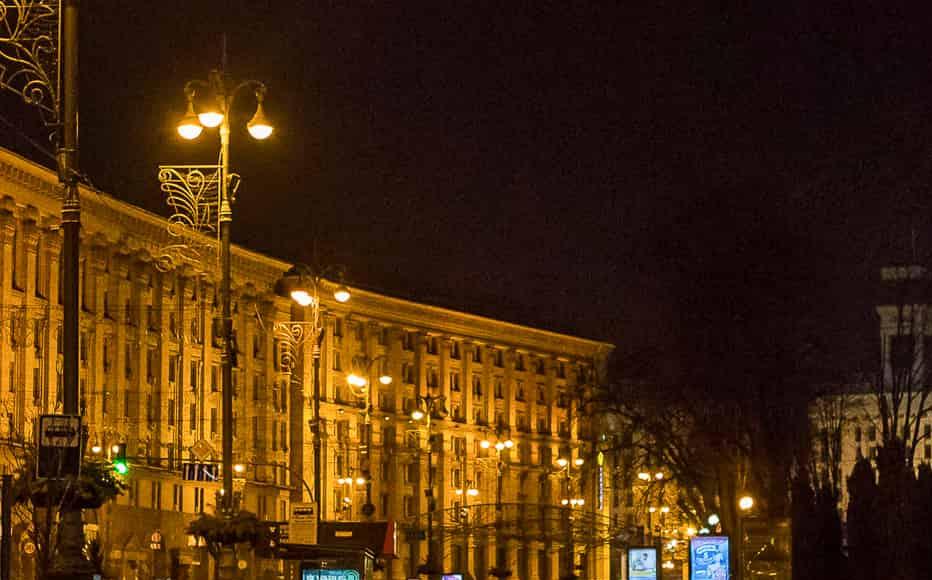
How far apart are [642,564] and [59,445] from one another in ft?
91.1

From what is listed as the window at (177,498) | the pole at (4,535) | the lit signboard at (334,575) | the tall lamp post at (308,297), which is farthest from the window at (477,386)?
the pole at (4,535)

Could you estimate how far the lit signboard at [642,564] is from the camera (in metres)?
46.8

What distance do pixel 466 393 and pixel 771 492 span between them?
79874 mm

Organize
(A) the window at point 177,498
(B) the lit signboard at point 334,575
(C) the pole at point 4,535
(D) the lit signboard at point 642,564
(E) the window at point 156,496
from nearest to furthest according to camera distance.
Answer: (C) the pole at point 4,535 → (B) the lit signboard at point 334,575 → (D) the lit signboard at point 642,564 → (E) the window at point 156,496 → (A) the window at point 177,498

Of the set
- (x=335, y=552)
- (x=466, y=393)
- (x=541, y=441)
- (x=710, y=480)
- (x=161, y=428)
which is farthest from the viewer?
(x=541, y=441)

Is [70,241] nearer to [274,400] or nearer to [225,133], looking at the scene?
[225,133]

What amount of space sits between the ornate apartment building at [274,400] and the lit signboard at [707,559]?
10.3m

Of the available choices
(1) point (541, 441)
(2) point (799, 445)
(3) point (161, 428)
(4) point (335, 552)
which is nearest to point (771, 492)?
(2) point (799, 445)

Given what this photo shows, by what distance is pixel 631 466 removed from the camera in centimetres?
6494

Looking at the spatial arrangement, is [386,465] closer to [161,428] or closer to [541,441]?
[541,441]

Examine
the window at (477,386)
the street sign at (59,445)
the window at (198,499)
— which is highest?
the window at (477,386)

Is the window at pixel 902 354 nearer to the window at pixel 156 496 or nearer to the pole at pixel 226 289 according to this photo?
the pole at pixel 226 289

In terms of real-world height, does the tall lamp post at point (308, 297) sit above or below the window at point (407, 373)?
below

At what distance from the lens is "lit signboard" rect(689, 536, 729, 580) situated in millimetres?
42906
